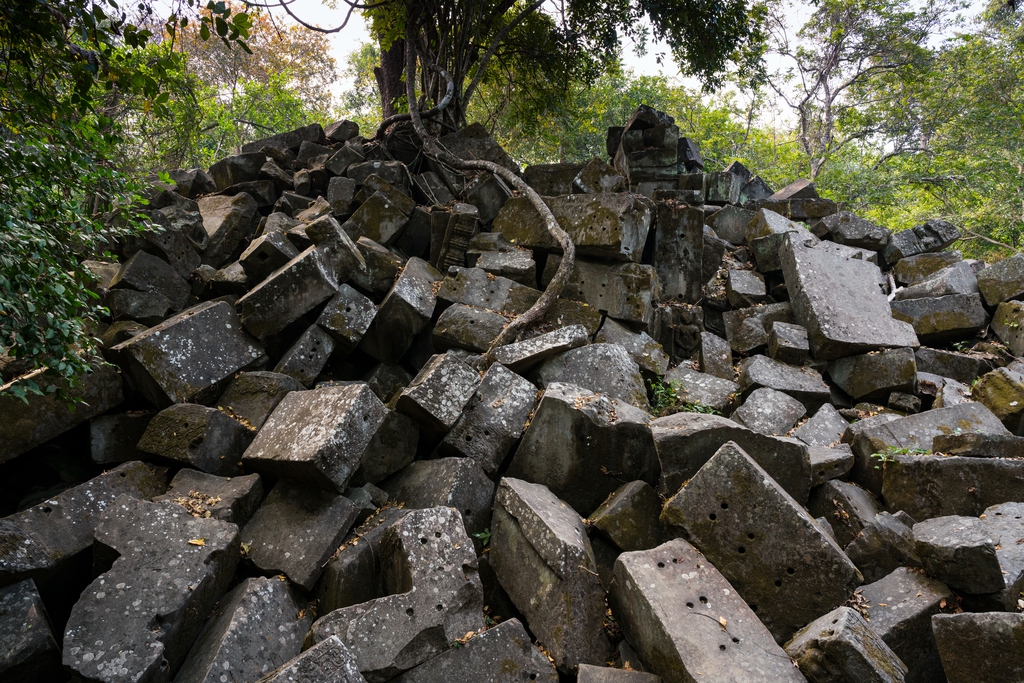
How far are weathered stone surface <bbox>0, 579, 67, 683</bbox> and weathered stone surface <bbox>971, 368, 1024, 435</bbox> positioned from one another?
21.8 feet

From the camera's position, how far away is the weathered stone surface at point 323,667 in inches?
94.5

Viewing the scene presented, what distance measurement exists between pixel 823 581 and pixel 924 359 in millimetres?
3995

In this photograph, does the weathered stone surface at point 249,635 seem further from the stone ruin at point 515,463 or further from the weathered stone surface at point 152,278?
the weathered stone surface at point 152,278

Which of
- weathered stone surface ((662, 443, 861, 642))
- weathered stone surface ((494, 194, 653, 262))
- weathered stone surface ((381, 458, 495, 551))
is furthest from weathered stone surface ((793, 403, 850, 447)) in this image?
weathered stone surface ((381, 458, 495, 551))

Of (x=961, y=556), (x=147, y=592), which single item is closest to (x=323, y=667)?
(x=147, y=592)

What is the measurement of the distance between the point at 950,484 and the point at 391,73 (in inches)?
393

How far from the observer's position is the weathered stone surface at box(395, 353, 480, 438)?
416 centimetres

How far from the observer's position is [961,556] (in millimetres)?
2943

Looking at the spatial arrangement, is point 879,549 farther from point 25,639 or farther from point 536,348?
point 25,639

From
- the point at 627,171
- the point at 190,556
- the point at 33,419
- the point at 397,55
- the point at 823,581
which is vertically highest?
the point at 397,55

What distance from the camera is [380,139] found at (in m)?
8.68

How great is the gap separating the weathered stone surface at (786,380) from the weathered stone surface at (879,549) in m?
1.95

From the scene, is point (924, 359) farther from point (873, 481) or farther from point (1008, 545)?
point (1008, 545)

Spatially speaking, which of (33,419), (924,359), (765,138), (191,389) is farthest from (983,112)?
(33,419)
